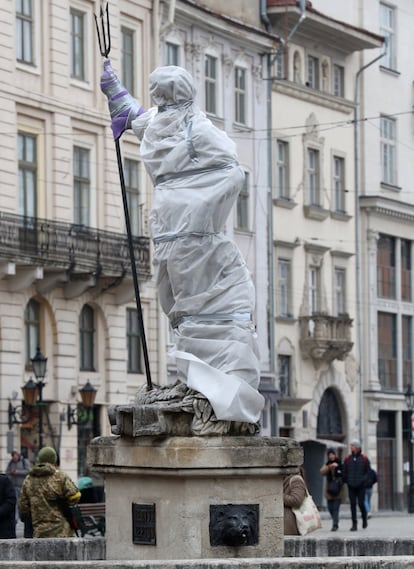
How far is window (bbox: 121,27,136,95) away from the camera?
46.3 metres

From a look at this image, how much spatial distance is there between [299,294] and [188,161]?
4093 centimetres

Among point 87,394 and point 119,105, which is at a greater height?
point 119,105

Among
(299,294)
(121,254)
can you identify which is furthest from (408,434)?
(121,254)

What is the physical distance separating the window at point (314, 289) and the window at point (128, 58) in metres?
10.8

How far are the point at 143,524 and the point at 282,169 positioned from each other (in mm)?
41740

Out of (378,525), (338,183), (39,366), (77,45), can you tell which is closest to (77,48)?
(77,45)

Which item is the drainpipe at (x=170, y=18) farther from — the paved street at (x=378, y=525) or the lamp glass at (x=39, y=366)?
the lamp glass at (x=39, y=366)

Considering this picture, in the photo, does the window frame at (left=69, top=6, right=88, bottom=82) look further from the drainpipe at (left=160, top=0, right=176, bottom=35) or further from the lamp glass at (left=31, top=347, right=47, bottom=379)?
the lamp glass at (left=31, top=347, right=47, bottom=379)

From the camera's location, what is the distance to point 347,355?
56781 millimetres

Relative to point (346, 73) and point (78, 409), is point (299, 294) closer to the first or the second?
point (346, 73)

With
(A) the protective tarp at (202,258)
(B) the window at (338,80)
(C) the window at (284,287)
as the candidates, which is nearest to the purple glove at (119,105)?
(A) the protective tarp at (202,258)

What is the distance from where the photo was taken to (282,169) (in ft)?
180

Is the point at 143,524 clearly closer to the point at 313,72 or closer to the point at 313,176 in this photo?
the point at 313,176

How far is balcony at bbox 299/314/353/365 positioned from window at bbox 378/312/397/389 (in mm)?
3582
